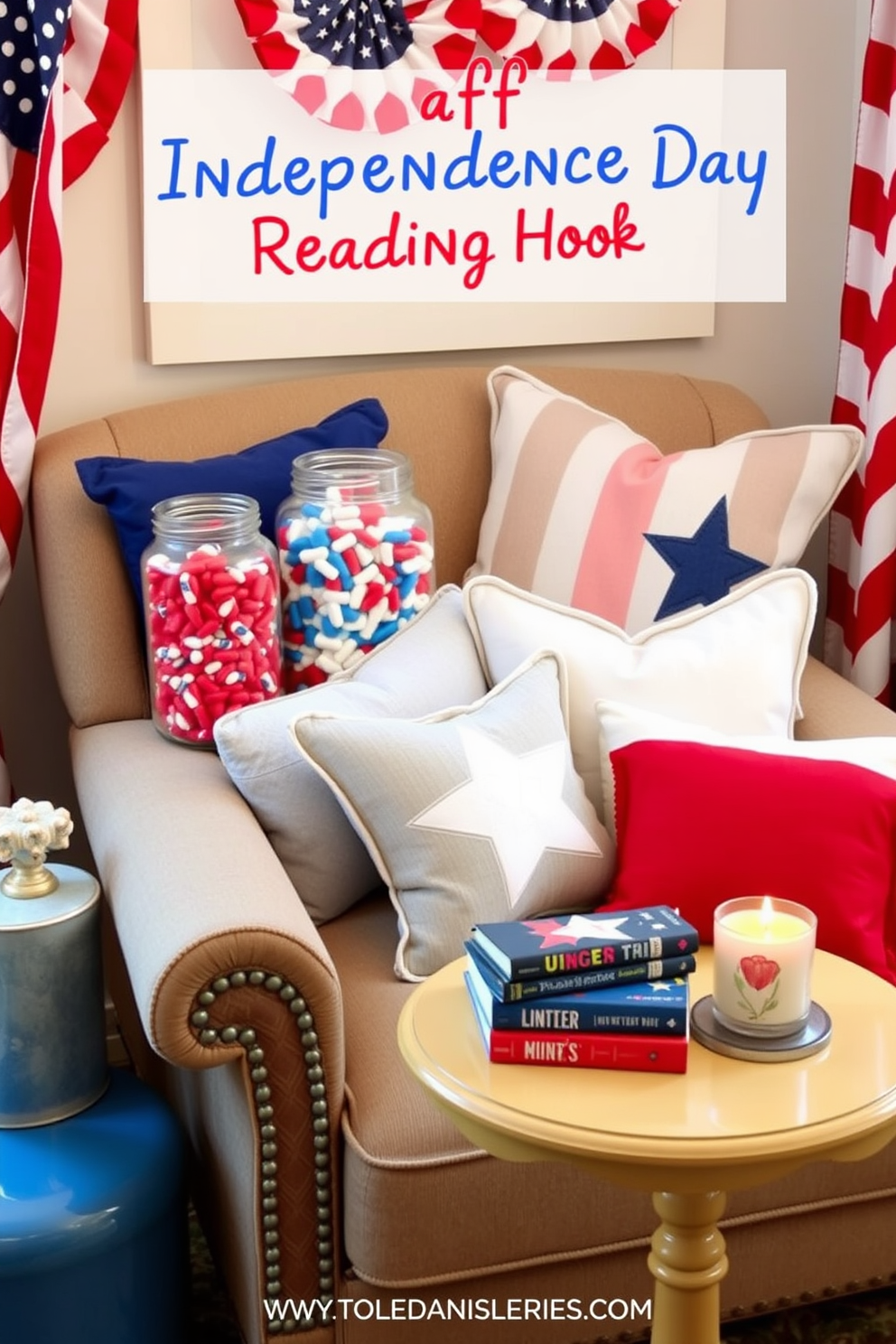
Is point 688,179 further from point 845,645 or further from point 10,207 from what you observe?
point 10,207

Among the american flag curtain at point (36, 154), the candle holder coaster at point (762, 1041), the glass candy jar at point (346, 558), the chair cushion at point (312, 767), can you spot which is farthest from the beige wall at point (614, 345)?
the candle holder coaster at point (762, 1041)

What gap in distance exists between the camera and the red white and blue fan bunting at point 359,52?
2105 mm

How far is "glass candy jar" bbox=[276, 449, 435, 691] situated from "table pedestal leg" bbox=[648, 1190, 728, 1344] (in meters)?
0.84

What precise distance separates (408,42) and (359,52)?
7cm

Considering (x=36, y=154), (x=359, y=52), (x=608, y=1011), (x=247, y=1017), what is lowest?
(x=247, y=1017)

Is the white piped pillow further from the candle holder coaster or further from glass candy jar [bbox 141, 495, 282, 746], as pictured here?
the candle holder coaster

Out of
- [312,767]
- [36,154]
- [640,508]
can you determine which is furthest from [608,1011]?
[36,154]

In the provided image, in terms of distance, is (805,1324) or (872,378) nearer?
(805,1324)

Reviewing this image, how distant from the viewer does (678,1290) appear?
1.33m

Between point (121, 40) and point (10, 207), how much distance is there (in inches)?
10.9

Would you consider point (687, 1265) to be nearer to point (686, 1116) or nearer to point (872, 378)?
point (686, 1116)

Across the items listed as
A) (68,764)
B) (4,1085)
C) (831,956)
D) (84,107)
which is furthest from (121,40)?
(831,956)

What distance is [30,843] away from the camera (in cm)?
167

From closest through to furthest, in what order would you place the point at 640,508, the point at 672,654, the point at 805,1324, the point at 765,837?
the point at 765,837
the point at 805,1324
the point at 672,654
the point at 640,508
